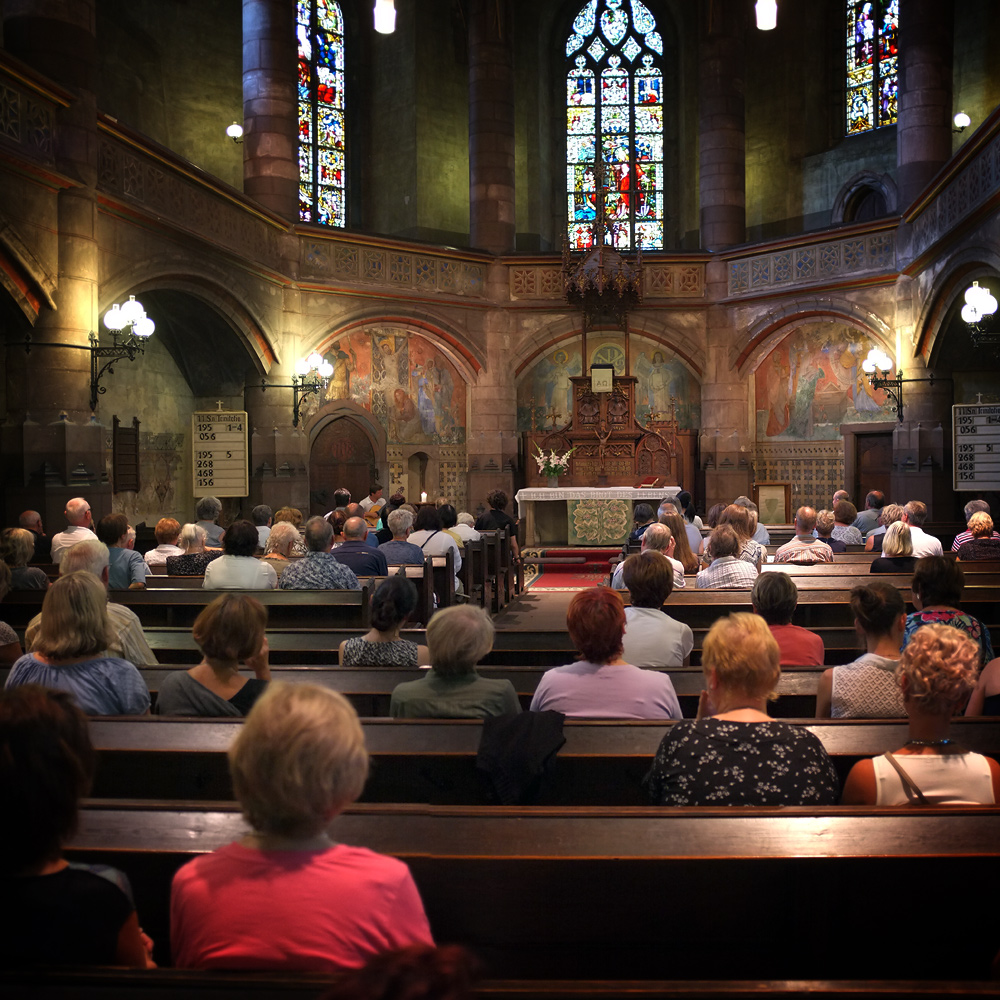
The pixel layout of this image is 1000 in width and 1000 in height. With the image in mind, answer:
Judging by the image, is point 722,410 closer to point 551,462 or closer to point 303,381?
point 551,462

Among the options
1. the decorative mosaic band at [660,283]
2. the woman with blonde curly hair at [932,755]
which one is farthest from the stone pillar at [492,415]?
the woman with blonde curly hair at [932,755]

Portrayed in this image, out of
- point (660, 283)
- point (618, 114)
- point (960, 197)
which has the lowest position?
point (960, 197)

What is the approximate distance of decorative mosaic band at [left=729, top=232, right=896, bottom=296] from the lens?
16.5 m

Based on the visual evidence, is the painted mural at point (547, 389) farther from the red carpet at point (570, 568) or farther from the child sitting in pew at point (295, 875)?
the child sitting in pew at point (295, 875)

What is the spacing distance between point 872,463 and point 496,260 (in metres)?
7.67

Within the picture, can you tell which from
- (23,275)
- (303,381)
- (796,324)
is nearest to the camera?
(23,275)

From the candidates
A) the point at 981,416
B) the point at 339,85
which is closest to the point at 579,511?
the point at 981,416

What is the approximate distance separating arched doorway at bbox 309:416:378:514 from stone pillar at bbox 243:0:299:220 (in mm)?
3684

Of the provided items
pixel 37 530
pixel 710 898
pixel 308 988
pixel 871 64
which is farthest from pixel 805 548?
pixel 871 64

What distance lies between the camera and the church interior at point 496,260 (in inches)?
418

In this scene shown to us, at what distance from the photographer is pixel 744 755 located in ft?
9.18

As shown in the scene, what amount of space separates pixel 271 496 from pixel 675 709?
12.7 meters

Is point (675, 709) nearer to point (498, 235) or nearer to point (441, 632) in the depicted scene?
point (441, 632)

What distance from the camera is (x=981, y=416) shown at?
13898mm
